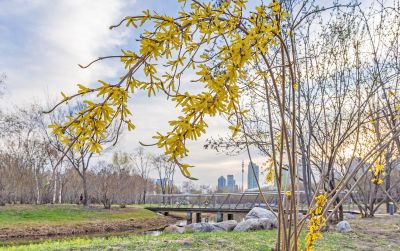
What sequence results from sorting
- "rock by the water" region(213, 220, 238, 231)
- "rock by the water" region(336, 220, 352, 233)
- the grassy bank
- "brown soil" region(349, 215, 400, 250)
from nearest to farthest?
"brown soil" region(349, 215, 400, 250) < "rock by the water" region(336, 220, 352, 233) < "rock by the water" region(213, 220, 238, 231) < the grassy bank

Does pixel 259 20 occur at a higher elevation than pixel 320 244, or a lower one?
higher

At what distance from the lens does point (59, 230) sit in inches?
715

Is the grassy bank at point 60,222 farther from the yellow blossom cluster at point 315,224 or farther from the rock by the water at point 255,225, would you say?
the yellow blossom cluster at point 315,224

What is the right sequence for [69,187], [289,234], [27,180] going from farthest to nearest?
1. [69,187]
2. [27,180]
3. [289,234]

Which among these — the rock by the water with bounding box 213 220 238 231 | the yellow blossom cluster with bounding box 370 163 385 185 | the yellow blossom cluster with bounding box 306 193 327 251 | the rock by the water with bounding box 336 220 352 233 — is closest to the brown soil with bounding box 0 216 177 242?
the rock by the water with bounding box 213 220 238 231

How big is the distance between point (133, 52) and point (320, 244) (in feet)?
20.7

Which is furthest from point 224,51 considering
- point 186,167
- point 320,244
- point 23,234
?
point 23,234

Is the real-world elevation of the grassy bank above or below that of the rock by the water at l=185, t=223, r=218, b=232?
below

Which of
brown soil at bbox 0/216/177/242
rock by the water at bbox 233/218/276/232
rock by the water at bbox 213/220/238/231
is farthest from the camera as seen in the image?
brown soil at bbox 0/216/177/242

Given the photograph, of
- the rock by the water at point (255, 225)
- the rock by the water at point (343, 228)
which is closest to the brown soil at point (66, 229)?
the rock by the water at point (255, 225)

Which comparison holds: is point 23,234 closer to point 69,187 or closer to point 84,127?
point 84,127

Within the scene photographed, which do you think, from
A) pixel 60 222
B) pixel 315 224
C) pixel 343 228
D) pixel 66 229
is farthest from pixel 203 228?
pixel 60 222

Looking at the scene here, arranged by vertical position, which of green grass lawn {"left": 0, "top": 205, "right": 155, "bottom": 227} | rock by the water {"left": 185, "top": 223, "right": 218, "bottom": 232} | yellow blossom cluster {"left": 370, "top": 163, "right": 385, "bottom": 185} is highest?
yellow blossom cluster {"left": 370, "top": 163, "right": 385, "bottom": 185}

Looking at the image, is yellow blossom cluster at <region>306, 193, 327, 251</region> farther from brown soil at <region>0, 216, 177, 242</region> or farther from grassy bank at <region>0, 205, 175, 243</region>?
brown soil at <region>0, 216, 177, 242</region>
